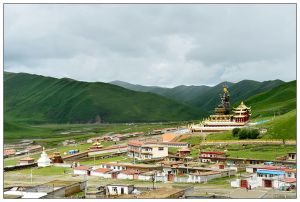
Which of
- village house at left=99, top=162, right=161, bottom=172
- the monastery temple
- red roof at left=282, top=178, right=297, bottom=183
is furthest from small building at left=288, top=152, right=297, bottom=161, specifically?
the monastery temple

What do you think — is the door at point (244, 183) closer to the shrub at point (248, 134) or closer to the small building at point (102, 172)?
the small building at point (102, 172)

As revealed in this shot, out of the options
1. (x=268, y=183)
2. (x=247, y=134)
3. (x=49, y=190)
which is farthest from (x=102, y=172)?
(x=247, y=134)

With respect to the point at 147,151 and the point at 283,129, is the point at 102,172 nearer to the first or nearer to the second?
the point at 147,151

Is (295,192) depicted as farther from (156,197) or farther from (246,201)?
(156,197)

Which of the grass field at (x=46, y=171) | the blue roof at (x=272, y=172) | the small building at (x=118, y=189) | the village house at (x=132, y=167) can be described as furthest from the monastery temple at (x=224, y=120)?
the small building at (x=118, y=189)

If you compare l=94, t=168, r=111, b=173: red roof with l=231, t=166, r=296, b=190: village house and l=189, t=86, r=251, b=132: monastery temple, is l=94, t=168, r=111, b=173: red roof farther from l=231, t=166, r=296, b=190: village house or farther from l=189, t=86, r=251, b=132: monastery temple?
l=189, t=86, r=251, b=132: monastery temple

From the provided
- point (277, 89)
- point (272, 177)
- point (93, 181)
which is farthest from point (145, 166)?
point (277, 89)
